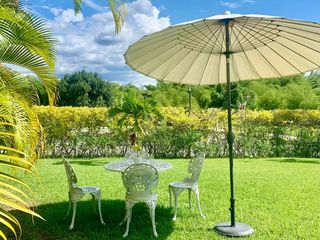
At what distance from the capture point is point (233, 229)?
505 centimetres

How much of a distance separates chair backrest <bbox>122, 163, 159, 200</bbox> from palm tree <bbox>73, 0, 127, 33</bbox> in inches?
83.4

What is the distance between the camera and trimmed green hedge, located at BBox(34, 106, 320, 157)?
46.0 feet

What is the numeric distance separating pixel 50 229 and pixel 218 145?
9596mm

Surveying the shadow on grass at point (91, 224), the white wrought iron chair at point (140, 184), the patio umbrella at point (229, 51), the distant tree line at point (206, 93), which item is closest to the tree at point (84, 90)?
the distant tree line at point (206, 93)

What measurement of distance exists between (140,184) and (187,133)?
8974 mm

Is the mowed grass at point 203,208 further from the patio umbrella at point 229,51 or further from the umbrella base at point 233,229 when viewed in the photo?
the patio umbrella at point 229,51

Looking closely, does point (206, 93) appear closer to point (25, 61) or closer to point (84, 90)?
point (84, 90)

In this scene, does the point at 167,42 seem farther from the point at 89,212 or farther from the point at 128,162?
the point at 89,212

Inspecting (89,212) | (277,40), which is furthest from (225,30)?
(89,212)

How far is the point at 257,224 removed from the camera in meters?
5.46

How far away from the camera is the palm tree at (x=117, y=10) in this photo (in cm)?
535

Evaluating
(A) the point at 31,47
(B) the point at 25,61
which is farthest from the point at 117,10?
(B) the point at 25,61

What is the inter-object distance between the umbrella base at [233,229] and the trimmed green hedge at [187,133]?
8562 millimetres

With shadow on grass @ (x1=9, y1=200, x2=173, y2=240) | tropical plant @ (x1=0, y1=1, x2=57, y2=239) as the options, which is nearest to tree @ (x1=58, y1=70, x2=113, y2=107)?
shadow on grass @ (x1=9, y1=200, x2=173, y2=240)
